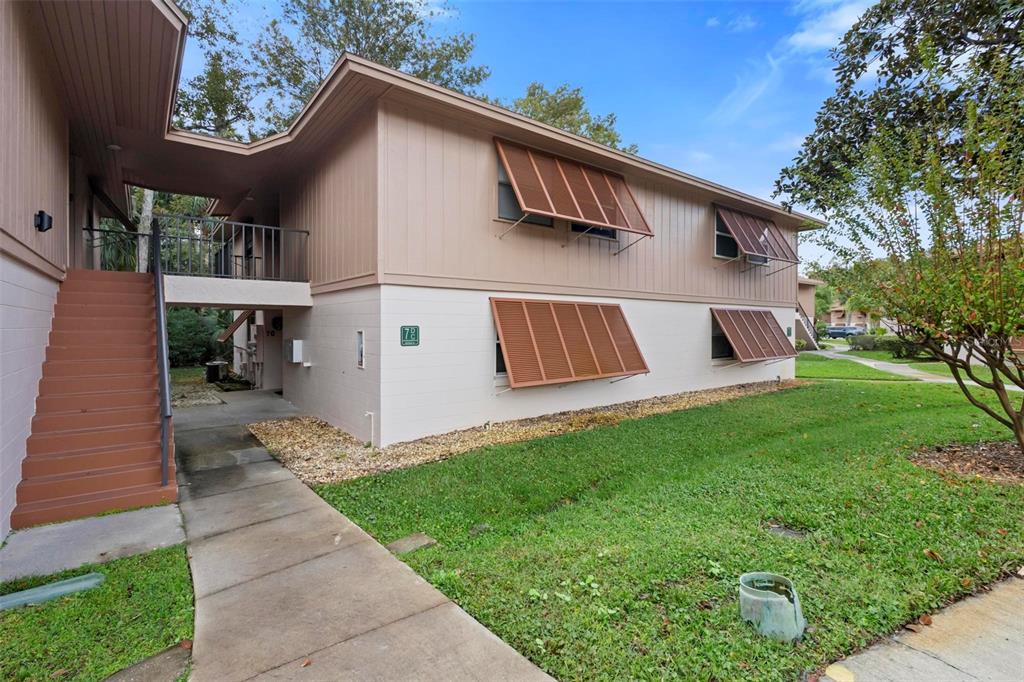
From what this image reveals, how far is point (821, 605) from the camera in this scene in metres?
2.65

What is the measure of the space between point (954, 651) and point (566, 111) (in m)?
22.4

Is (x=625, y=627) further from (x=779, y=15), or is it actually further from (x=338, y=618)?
(x=779, y=15)

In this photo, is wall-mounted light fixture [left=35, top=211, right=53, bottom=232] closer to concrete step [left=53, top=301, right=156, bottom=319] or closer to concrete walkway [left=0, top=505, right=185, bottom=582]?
concrete step [left=53, top=301, right=156, bottom=319]

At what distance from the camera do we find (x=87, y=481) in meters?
4.44

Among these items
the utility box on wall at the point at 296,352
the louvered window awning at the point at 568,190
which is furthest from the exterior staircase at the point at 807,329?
the utility box on wall at the point at 296,352

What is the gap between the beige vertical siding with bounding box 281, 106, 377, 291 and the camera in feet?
22.1

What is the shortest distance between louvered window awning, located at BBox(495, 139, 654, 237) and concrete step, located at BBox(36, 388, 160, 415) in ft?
18.0

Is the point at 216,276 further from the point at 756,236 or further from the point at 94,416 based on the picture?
the point at 756,236

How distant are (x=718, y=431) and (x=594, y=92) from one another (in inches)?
734

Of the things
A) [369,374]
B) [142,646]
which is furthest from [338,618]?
[369,374]

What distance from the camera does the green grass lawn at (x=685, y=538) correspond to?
8.03 feet

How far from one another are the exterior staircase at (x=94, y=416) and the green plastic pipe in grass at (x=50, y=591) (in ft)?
4.87

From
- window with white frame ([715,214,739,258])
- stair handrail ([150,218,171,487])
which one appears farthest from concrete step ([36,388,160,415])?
window with white frame ([715,214,739,258])

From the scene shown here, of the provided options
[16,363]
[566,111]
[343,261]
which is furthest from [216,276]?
[566,111]
